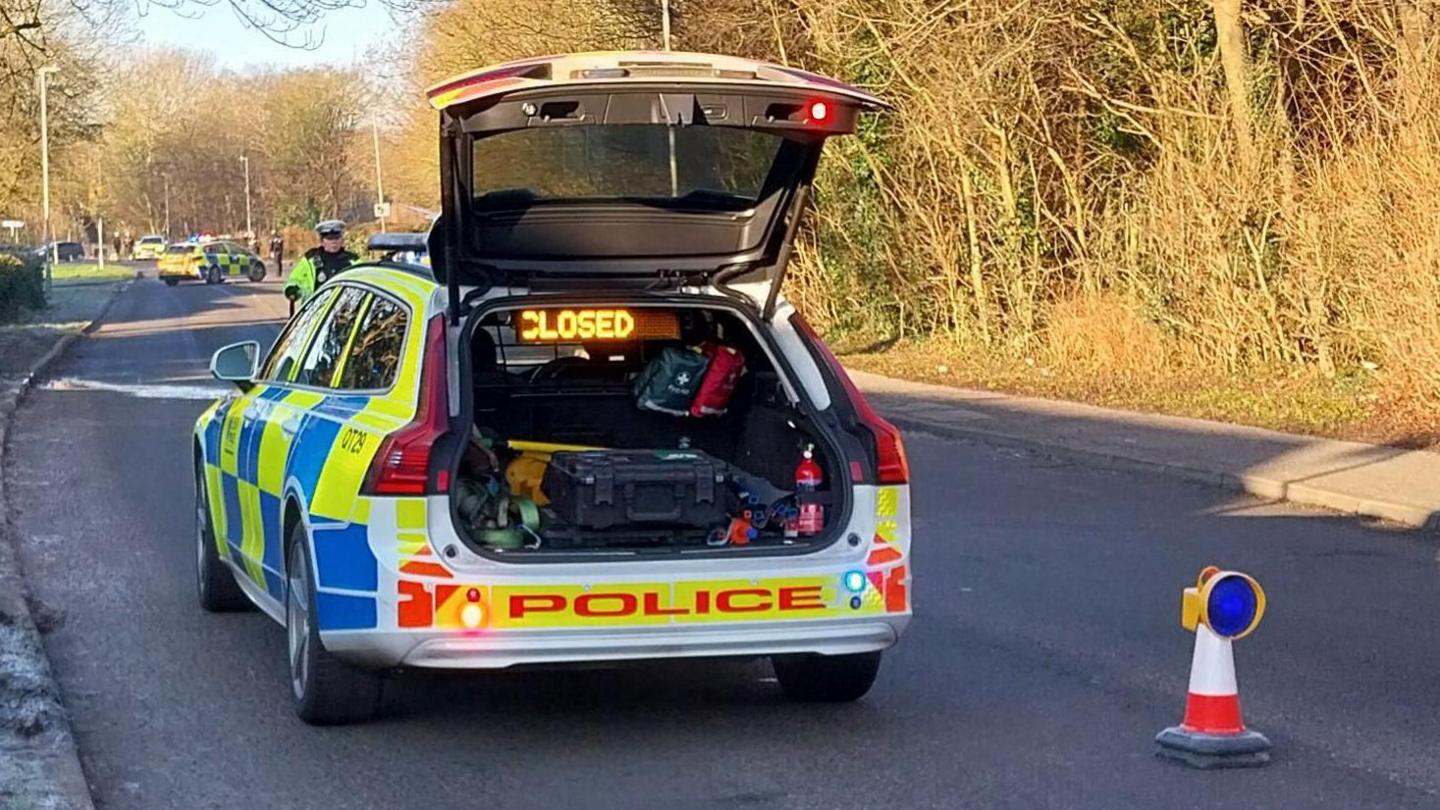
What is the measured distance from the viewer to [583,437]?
25.9ft

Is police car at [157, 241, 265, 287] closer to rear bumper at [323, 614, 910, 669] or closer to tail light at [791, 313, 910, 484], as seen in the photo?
tail light at [791, 313, 910, 484]

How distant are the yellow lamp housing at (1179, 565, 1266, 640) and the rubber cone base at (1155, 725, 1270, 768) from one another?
0.34 m

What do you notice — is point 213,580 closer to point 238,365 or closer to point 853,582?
point 238,365

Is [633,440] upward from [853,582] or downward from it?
upward

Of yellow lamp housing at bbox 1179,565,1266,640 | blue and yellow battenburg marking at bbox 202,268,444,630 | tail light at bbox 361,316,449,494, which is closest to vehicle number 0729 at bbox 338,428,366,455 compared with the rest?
blue and yellow battenburg marking at bbox 202,268,444,630

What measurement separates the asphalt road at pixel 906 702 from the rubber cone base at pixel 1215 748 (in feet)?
0.22

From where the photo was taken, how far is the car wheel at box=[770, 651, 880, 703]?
7.04m

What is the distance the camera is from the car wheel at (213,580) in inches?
353

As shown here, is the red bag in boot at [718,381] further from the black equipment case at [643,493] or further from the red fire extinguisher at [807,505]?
the black equipment case at [643,493]

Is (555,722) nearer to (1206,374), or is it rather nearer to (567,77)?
(567,77)

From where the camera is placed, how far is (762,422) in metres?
7.58

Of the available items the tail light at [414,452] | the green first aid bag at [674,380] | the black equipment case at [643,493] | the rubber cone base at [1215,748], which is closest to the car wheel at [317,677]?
the tail light at [414,452]

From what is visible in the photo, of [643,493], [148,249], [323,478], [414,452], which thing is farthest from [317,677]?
[148,249]

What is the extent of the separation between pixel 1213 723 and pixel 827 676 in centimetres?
144
